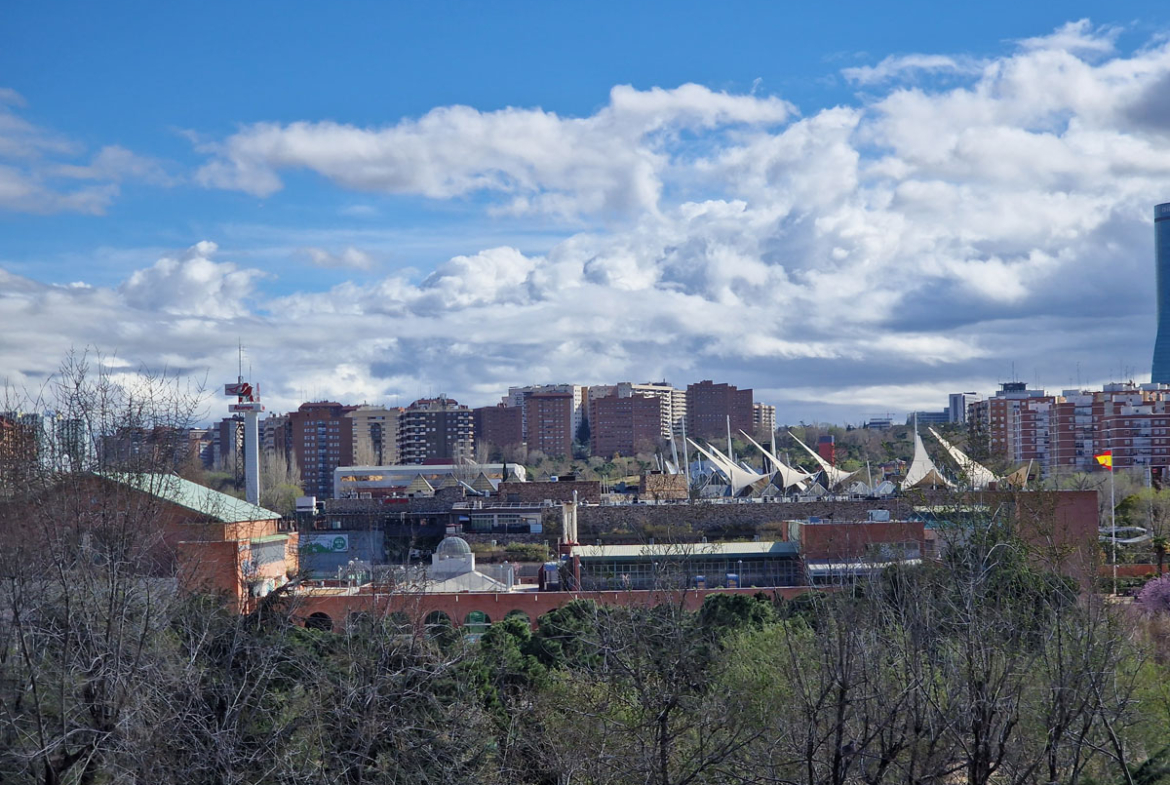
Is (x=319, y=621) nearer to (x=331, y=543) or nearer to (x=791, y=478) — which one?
(x=331, y=543)

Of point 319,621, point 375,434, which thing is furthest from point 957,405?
point 319,621

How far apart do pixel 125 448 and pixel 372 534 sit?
2895 cm

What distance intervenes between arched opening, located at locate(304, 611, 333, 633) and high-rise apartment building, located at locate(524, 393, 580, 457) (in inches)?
3161

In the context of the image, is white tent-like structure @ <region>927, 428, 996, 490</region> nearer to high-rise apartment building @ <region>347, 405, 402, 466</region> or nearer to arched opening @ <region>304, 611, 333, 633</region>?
arched opening @ <region>304, 611, 333, 633</region>

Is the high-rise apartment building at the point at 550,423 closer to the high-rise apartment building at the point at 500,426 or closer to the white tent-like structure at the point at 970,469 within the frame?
the high-rise apartment building at the point at 500,426

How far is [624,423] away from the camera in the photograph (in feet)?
345

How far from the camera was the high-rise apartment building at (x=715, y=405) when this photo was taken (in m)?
112

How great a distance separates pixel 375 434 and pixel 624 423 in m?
21.3

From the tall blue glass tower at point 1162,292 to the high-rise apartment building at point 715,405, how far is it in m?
43.7

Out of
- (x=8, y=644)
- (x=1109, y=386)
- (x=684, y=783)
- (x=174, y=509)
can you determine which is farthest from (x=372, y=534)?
(x=1109, y=386)

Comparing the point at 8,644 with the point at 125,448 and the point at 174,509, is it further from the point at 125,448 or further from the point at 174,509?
the point at 174,509

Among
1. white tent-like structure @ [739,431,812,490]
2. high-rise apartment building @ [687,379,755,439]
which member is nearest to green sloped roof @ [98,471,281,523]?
white tent-like structure @ [739,431,812,490]

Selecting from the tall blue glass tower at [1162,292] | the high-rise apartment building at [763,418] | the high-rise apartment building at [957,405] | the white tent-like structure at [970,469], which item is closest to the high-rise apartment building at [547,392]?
the high-rise apartment building at [763,418]

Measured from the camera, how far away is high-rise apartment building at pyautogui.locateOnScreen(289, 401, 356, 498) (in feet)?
304
